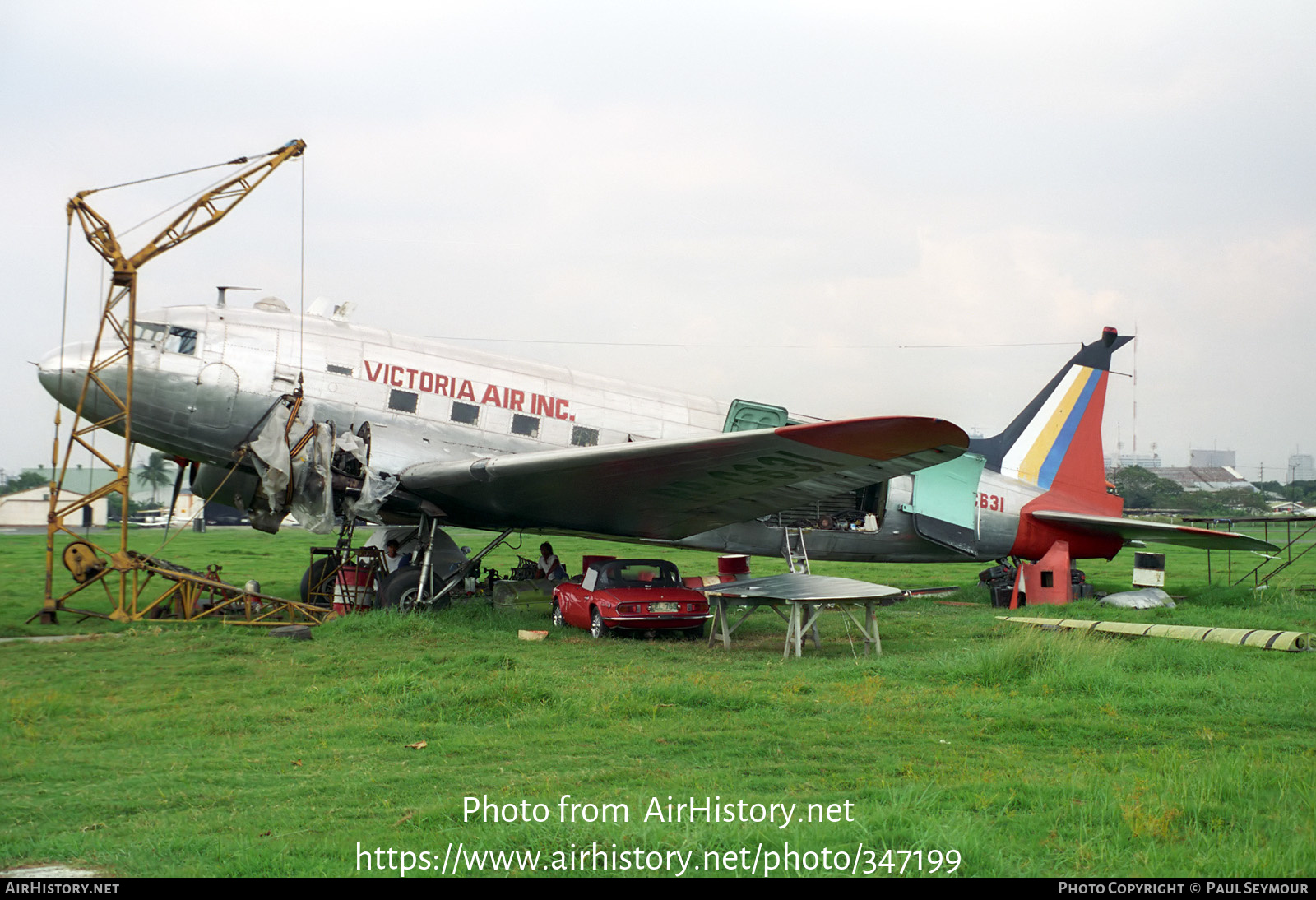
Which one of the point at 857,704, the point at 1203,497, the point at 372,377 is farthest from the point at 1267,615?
the point at 1203,497

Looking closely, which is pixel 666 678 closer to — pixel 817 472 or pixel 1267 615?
pixel 817 472

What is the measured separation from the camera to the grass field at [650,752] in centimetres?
525

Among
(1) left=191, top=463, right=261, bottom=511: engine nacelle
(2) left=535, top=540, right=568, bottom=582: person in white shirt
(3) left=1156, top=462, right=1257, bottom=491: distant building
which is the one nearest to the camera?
(1) left=191, top=463, right=261, bottom=511: engine nacelle

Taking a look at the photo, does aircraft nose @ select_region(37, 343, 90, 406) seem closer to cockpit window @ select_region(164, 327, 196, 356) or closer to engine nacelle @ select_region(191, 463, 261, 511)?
cockpit window @ select_region(164, 327, 196, 356)

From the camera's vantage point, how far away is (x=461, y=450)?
17.4 metres

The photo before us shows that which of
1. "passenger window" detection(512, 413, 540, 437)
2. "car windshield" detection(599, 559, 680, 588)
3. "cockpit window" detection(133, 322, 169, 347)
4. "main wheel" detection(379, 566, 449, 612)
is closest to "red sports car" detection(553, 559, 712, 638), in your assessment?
"car windshield" detection(599, 559, 680, 588)

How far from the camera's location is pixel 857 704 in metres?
9.52

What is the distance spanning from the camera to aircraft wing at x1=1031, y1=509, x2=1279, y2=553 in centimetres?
1885

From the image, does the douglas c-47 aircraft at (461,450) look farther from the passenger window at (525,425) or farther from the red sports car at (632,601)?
the red sports car at (632,601)

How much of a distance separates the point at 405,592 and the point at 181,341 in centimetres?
557

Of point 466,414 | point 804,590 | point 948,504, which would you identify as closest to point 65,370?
point 466,414

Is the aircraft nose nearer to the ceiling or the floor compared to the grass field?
nearer to the ceiling

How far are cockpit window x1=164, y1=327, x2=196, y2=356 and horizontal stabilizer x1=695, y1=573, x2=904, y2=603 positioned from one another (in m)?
9.44
